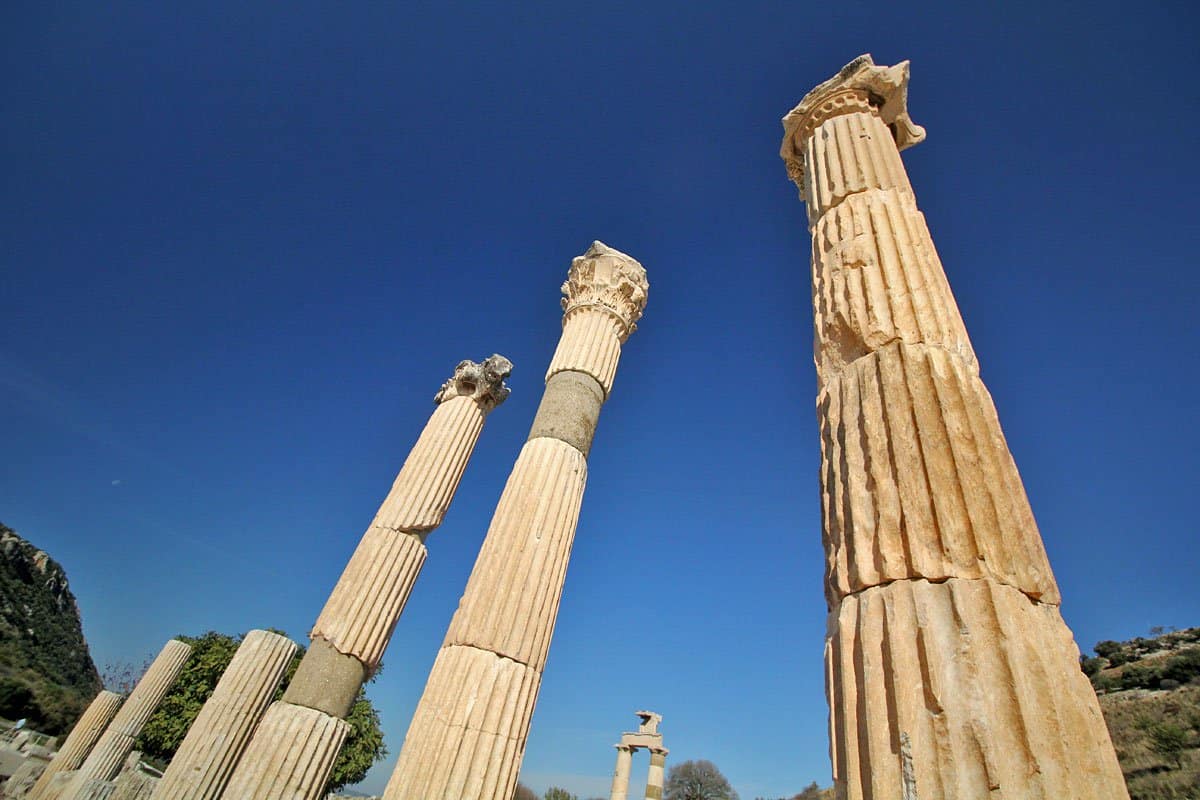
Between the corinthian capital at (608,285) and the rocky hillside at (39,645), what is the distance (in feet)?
117

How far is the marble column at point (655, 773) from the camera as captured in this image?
1700 cm

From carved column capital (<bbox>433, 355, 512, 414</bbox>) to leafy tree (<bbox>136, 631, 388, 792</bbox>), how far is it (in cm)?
1826

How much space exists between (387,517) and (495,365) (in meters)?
2.98

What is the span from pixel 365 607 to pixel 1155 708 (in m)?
27.1

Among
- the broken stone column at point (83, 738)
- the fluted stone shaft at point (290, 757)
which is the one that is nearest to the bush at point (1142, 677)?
the fluted stone shaft at point (290, 757)

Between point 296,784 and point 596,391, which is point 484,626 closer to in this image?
point 296,784

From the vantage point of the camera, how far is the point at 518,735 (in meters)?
5.21

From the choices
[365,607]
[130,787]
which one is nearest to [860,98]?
[365,607]

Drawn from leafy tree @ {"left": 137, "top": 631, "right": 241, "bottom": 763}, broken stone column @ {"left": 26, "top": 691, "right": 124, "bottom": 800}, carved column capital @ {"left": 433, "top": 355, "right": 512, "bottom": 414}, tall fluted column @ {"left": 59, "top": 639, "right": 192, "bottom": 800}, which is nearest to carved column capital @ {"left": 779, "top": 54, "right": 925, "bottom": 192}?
carved column capital @ {"left": 433, "top": 355, "right": 512, "bottom": 414}

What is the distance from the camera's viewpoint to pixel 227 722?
7.22 m

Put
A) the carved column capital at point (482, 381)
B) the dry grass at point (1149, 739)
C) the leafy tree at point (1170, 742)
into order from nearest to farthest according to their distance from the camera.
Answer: the carved column capital at point (482, 381) → the dry grass at point (1149, 739) → the leafy tree at point (1170, 742)

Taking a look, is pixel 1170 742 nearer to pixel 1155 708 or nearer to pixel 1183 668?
pixel 1155 708

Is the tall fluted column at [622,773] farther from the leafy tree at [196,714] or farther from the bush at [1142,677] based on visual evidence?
the bush at [1142,677]

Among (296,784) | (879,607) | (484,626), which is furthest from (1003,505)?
(296,784)
